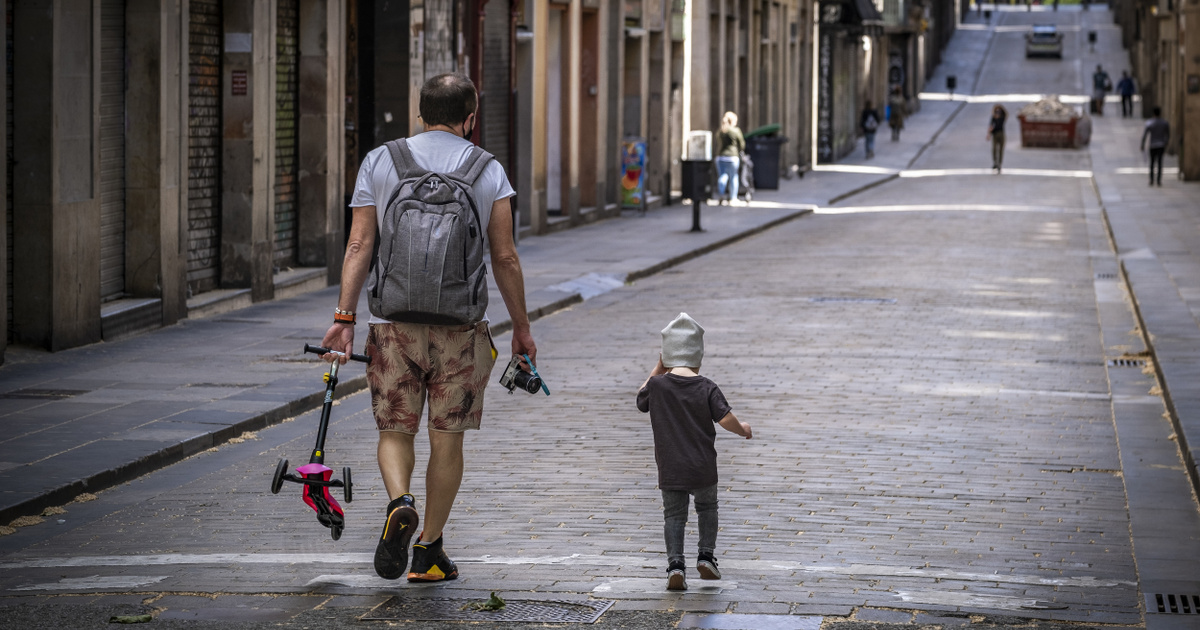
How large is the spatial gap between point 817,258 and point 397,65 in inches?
243

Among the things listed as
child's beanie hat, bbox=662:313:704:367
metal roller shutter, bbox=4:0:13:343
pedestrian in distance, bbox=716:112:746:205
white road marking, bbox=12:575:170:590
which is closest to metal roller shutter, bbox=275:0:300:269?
metal roller shutter, bbox=4:0:13:343

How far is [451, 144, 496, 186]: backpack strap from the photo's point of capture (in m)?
5.90

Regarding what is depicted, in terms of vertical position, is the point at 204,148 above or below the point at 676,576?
above

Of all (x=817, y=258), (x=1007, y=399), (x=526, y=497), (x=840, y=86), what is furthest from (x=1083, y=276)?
(x=840, y=86)

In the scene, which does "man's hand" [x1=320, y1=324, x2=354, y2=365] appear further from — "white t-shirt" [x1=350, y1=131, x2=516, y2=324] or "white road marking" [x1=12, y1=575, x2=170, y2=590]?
"white road marking" [x1=12, y1=575, x2=170, y2=590]

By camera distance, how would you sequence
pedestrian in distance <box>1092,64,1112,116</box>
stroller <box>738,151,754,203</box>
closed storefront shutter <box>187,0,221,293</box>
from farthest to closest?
pedestrian in distance <box>1092,64,1112,116</box> → stroller <box>738,151,754,203</box> → closed storefront shutter <box>187,0,221,293</box>

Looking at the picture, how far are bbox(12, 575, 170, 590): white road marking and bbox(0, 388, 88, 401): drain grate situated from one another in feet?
14.3

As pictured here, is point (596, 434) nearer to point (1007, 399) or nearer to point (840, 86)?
point (1007, 399)

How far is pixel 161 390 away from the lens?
35.2 ft

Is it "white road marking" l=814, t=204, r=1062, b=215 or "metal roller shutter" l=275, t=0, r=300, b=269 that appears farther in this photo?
"white road marking" l=814, t=204, r=1062, b=215

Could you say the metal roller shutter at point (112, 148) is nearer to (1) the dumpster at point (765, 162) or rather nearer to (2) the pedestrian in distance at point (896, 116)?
(1) the dumpster at point (765, 162)

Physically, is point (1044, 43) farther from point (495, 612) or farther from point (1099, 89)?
point (495, 612)

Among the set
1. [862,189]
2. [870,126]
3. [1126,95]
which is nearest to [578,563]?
[862,189]

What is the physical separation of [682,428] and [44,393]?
228 inches
